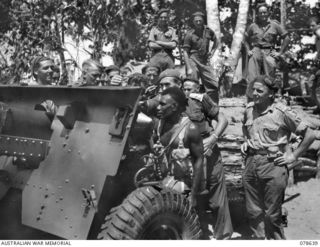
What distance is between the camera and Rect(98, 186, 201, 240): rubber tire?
4.11 meters

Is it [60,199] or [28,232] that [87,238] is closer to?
[60,199]

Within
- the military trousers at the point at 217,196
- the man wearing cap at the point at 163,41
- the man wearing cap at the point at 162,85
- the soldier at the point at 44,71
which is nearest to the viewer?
the man wearing cap at the point at 162,85

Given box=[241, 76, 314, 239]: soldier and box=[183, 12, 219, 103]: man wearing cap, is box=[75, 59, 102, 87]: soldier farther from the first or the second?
box=[183, 12, 219, 103]: man wearing cap

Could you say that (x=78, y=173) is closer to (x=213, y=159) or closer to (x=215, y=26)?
(x=213, y=159)

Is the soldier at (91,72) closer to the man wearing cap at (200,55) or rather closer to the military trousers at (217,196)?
the military trousers at (217,196)

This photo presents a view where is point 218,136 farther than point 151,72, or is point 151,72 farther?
point 151,72

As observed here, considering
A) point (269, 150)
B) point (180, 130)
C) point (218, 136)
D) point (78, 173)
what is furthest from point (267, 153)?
point (78, 173)

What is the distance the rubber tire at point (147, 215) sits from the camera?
162 inches

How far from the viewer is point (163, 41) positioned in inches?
334

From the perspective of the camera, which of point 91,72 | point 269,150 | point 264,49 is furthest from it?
point 264,49

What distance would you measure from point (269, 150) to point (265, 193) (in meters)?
0.47

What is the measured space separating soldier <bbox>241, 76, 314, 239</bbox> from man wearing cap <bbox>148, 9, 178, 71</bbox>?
313cm

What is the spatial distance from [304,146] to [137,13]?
7.07m

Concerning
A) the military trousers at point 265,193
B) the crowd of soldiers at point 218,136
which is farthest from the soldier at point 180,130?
the military trousers at point 265,193
